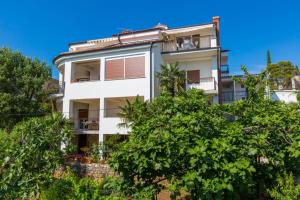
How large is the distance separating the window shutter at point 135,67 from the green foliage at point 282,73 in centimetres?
1626

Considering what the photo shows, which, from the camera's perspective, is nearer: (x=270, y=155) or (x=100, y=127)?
(x=270, y=155)

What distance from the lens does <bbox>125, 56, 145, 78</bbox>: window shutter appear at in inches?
884

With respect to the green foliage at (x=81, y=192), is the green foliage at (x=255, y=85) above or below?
above

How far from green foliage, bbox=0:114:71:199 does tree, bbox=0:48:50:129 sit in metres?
12.3

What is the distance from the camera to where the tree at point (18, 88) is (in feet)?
78.9

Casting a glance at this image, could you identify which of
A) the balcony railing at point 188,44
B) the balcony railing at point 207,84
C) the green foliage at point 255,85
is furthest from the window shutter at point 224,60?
the green foliage at point 255,85

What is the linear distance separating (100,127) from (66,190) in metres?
13.5

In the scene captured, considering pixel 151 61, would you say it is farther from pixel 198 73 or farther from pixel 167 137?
pixel 167 137

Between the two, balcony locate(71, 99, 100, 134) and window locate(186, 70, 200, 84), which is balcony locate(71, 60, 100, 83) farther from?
window locate(186, 70, 200, 84)

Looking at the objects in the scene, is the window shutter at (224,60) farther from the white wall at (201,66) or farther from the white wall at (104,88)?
the white wall at (104,88)

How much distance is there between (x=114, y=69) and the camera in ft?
77.0

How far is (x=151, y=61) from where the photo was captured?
72.1 feet

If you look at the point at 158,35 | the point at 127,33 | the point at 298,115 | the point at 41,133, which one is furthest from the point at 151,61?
the point at 298,115

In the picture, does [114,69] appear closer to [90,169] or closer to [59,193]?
[90,169]
